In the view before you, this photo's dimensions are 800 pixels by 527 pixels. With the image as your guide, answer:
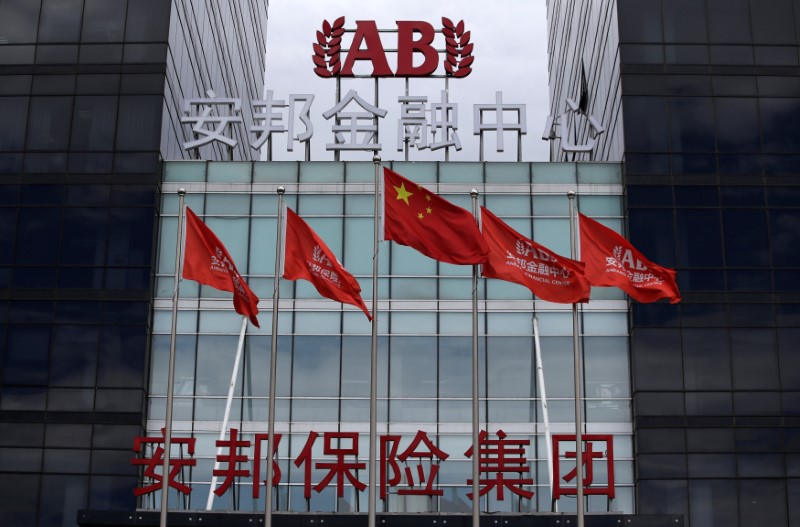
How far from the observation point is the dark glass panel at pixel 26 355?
152ft

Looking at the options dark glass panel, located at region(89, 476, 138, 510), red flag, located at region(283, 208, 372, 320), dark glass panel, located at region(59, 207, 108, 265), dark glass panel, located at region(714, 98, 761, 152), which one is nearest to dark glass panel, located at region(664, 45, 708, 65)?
dark glass panel, located at region(714, 98, 761, 152)

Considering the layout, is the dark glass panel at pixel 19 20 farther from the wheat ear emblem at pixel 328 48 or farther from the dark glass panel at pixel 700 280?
the dark glass panel at pixel 700 280

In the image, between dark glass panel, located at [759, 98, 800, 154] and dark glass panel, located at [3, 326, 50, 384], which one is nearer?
dark glass panel, located at [3, 326, 50, 384]

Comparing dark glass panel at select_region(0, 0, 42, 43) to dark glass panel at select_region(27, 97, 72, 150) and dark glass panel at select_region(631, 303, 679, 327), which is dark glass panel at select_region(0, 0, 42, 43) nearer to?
dark glass panel at select_region(27, 97, 72, 150)

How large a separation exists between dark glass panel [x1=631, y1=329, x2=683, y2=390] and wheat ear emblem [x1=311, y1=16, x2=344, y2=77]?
17379 millimetres

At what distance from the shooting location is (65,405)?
45812 mm

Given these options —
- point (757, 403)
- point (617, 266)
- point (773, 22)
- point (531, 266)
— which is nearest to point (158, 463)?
point (531, 266)

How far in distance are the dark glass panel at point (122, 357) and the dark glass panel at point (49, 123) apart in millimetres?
7889

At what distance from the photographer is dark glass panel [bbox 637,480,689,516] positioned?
1742 inches

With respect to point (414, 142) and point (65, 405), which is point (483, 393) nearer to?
point (414, 142)

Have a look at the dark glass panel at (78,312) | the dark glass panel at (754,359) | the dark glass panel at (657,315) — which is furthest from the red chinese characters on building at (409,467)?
the dark glass panel at (78,312)

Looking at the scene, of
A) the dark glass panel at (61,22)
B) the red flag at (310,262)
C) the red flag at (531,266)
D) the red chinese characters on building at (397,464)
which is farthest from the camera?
the dark glass panel at (61,22)

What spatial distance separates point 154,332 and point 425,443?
11.3 metres

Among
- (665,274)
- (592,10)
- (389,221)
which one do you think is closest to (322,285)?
(389,221)
